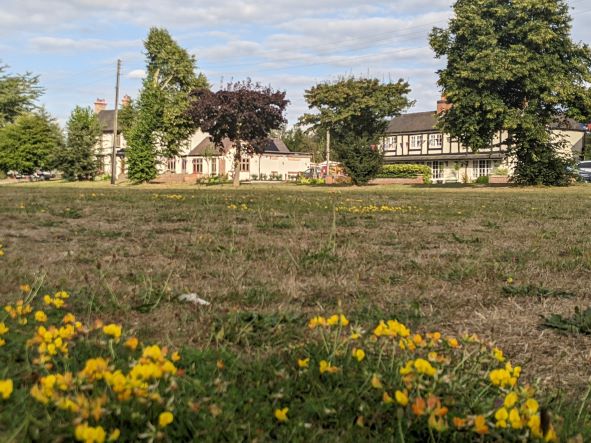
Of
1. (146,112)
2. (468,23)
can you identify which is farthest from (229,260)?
(146,112)

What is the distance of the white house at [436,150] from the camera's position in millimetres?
63400

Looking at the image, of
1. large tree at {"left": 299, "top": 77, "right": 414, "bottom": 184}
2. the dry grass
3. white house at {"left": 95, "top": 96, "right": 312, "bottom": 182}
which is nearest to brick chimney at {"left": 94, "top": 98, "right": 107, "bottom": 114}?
white house at {"left": 95, "top": 96, "right": 312, "bottom": 182}

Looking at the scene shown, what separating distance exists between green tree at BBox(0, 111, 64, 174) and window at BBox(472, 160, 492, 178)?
46.4m

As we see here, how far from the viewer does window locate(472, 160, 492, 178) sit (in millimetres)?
62734

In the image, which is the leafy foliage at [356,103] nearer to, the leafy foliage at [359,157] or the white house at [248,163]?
the white house at [248,163]

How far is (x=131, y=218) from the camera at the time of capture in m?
9.20

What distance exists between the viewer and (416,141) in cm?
7075

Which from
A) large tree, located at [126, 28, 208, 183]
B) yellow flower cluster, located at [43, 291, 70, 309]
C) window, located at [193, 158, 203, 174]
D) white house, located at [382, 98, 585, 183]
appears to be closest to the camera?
yellow flower cluster, located at [43, 291, 70, 309]

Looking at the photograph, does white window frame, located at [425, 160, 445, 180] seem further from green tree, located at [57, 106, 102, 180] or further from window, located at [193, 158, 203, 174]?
green tree, located at [57, 106, 102, 180]

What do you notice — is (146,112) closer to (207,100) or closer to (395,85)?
(207,100)

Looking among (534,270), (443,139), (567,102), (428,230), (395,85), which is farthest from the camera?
(443,139)

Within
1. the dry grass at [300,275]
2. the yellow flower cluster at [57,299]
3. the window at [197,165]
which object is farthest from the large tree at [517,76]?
the window at [197,165]

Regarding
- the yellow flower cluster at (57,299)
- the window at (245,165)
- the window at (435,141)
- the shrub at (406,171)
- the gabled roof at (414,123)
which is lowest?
the yellow flower cluster at (57,299)

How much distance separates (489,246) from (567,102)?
33172mm
